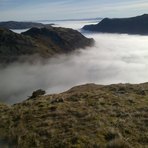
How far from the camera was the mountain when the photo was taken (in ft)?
55.2

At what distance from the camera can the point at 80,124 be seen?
19.3m

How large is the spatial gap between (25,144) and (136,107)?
981 cm

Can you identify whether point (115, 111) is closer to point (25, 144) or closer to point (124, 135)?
point (124, 135)

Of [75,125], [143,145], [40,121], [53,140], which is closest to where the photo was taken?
[143,145]

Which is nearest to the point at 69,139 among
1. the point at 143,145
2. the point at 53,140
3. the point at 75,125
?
the point at 53,140

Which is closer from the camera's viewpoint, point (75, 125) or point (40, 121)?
A: point (75, 125)

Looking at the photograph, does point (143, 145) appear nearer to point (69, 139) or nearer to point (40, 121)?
point (69, 139)

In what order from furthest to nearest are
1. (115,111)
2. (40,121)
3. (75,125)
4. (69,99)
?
1. (69,99)
2. (115,111)
3. (40,121)
4. (75,125)

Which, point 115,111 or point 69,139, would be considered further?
point 115,111

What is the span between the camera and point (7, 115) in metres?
22.8

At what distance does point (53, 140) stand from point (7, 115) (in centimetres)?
676

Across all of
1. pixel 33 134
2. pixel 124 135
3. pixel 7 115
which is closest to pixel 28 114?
pixel 7 115

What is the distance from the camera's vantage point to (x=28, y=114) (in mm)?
22375

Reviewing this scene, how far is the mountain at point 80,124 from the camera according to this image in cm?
1683
